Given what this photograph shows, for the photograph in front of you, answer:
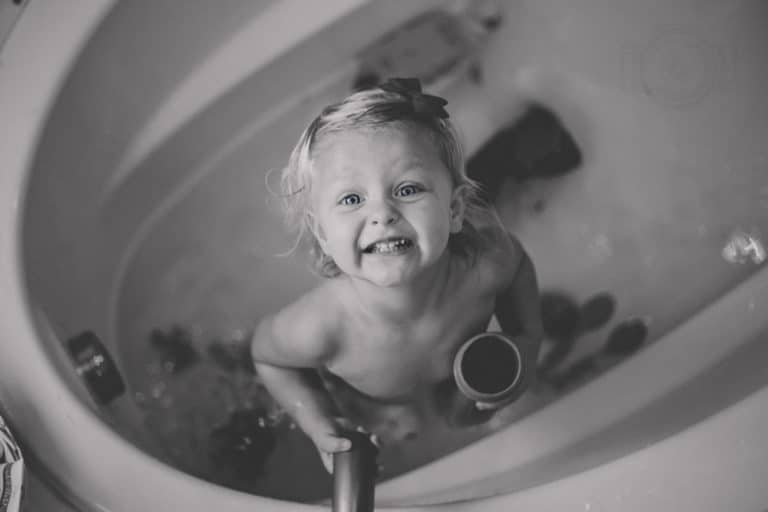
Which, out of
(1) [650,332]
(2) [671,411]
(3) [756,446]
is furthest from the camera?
(1) [650,332]

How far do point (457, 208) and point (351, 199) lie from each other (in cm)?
13

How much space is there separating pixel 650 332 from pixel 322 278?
0.46 metres

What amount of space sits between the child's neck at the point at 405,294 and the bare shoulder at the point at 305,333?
0.04 meters

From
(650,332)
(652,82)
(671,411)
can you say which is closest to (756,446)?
(671,411)

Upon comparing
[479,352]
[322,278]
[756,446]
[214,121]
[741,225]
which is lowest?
[756,446]

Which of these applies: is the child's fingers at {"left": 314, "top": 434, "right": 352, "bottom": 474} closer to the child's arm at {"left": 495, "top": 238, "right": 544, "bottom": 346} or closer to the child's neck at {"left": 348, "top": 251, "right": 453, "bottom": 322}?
the child's neck at {"left": 348, "top": 251, "right": 453, "bottom": 322}

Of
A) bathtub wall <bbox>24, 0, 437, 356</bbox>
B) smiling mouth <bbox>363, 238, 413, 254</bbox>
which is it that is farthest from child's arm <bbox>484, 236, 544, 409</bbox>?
bathtub wall <bbox>24, 0, 437, 356</bbox>

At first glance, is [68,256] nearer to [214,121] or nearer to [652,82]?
[214,121]

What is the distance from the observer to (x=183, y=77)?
3.55 ft

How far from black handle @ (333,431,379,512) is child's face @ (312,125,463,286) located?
15 cm

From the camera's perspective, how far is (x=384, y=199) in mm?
682

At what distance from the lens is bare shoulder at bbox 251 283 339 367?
2.79 ft

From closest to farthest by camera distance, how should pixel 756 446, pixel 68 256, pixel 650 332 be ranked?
pixel 756 446, pixel 68 256, pixel 650 332

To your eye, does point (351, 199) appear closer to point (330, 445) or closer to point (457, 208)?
point (457, 208)
